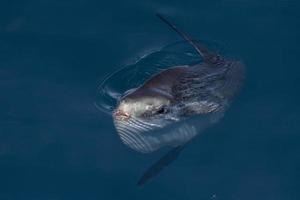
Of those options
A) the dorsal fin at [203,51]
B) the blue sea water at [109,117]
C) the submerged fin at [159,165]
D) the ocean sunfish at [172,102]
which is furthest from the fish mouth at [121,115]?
the dorsal fin at [203,51]

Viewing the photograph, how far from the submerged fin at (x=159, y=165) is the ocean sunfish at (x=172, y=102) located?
105 millimetres

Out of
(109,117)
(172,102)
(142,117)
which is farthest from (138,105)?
(109,117)

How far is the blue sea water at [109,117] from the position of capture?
8.39 meters

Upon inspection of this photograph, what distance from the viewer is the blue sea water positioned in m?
8.39

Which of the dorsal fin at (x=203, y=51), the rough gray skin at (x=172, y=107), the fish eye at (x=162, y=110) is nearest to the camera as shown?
the rough gray skin at (x=172, y=107)

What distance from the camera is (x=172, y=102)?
876cm

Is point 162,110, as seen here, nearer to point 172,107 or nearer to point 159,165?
point 172,107

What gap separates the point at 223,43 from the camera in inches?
394

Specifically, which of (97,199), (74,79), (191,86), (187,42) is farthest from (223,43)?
(97,199)

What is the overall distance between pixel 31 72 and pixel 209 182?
2812 mm

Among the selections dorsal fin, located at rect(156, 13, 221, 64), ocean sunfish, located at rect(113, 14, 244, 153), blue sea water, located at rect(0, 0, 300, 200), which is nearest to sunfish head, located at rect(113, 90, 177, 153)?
ocean sunfish, located at rect(113, 14, 244, 153)

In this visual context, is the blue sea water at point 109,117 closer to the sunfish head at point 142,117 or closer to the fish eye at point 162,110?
the sunfish head at point 142,117

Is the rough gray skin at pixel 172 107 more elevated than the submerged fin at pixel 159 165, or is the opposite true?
the rough gray skin at pixel 172 107

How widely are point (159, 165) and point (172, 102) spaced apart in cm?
76
